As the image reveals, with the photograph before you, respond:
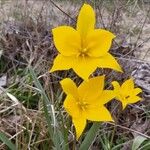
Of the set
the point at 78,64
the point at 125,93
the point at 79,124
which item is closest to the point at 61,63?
the point at 78,64

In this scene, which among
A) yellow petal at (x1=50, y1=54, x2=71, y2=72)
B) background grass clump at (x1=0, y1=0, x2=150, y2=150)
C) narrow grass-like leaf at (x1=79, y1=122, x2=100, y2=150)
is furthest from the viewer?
background grass clump at (x1=0, y1=0, x2=150, y2=150)

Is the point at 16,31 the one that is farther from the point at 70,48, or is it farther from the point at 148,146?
the point at 70,48

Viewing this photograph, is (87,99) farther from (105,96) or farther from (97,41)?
(97,41)

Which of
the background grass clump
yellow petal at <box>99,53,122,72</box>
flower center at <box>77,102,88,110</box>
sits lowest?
the background grass clump

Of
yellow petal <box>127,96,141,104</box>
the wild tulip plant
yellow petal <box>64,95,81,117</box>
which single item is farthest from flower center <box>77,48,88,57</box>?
yellow petal <box>127,96,141,104</box>

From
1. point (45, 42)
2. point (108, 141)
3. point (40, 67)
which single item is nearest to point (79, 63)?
point (108, 141)

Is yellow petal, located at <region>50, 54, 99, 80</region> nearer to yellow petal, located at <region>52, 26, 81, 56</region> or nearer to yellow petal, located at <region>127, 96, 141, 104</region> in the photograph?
yellow petal, located at <region>52, 26, 81, 56</region>

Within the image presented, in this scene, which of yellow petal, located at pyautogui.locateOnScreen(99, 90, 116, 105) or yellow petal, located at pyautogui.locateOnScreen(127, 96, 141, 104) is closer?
yellow petal, located at pyautogui.locateOnScreen(99, 90, 116, 105)

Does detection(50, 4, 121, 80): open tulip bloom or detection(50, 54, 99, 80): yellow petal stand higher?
detection(50, 4, 121, 80): open tulip bloom
